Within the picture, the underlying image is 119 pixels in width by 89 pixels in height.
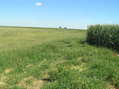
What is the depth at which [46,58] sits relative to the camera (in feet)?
27.4

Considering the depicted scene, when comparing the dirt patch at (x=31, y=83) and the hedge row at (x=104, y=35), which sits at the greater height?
the hedge row at (x=104, y=35)

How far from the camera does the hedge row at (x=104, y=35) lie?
9.73 m

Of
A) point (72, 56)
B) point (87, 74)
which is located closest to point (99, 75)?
point (87, 74)

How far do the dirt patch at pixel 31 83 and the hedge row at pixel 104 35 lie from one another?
578 centimetres

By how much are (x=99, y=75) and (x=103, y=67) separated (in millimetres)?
663

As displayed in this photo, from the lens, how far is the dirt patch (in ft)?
16.3

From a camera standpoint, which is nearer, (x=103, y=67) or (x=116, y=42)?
(x=103, y=67)

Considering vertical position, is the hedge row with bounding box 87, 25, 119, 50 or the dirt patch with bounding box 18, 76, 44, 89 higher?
the hedge row with bounding box 87, 25, 119, 50

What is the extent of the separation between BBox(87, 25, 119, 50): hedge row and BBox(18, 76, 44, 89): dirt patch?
578 cm

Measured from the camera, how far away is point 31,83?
5227 millimetres

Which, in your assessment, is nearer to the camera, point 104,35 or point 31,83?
point 31,83

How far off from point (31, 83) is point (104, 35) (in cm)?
640

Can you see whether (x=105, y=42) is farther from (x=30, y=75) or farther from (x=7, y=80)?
(x=7, y=80)

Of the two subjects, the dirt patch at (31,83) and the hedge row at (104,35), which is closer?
the dirt patch at (31,83)
